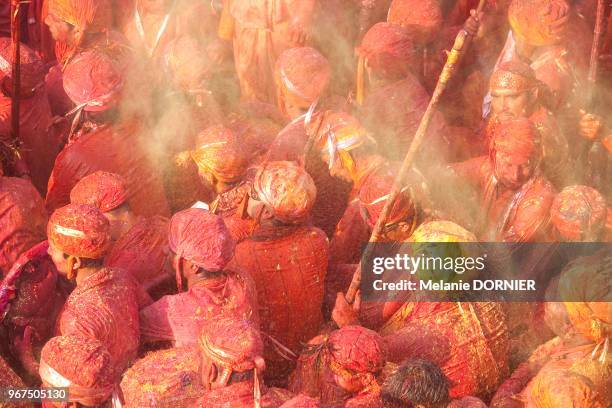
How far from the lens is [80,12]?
10.3 metres

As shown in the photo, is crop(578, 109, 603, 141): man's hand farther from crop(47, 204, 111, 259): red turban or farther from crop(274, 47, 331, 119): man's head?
crop(47, 204, 111, 259): red turban

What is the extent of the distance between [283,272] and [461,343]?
1.24 meters

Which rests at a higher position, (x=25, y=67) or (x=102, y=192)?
(x=25, y=67)

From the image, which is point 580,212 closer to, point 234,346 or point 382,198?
point 382,198

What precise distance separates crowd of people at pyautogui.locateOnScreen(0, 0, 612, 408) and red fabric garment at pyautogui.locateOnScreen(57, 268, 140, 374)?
1cm

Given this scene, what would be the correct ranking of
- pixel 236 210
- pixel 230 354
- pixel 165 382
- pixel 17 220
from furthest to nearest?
1. pixel 236 210
2. pixel 17 220
3. pixel 165 382
4. pixel 230 354

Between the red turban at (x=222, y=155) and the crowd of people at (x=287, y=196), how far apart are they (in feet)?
0.05

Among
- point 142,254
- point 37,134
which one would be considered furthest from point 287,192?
point 37,134

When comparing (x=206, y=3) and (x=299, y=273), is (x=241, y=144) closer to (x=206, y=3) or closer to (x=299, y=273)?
(x=299, y=273)

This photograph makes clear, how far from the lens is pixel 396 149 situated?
9922 millimetres

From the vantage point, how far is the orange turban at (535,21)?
9898mm

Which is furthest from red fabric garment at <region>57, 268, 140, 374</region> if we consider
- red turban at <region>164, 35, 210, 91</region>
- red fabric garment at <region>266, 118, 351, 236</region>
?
red turban at <region>164, 35, 210, 91</region>

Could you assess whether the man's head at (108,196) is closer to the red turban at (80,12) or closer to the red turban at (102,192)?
the red turban at (102,192)

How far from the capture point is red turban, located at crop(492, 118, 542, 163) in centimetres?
860
